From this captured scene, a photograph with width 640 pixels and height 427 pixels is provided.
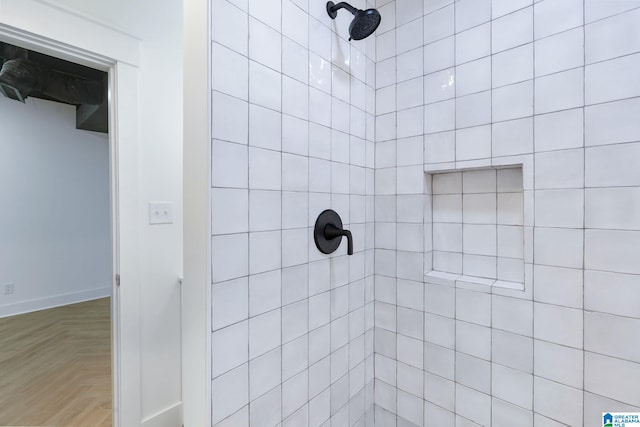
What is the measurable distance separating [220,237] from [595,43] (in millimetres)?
1345

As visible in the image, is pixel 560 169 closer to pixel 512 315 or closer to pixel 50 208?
pixel 512 315

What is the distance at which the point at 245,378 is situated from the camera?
0.84 metres

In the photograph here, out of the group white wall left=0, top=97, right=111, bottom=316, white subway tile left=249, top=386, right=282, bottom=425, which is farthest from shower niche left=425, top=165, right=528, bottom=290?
white wall left=0, top=97, right=111, bottom=316

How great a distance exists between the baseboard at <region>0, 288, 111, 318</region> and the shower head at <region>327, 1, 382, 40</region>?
16.0 ft

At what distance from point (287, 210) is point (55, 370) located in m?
2.72

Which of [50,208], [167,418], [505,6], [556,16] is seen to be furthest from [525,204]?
[50,208]

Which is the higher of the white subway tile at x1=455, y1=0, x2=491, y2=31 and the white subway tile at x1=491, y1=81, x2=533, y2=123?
the white subway tile at x1=455, y1=0, x2=491, y2=31

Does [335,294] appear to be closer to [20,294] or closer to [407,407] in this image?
[407,407]

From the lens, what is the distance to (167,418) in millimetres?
1571

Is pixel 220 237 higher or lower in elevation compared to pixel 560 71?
lower

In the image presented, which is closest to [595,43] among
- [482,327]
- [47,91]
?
[482,327]

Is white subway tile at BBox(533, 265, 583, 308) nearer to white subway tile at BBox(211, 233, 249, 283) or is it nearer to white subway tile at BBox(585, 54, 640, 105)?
white subway tile at BBox(585, 54, 640, 105)

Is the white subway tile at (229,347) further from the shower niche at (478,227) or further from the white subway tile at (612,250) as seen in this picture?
Result: the white subway tile at (612,250)

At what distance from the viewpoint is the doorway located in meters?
1.97
